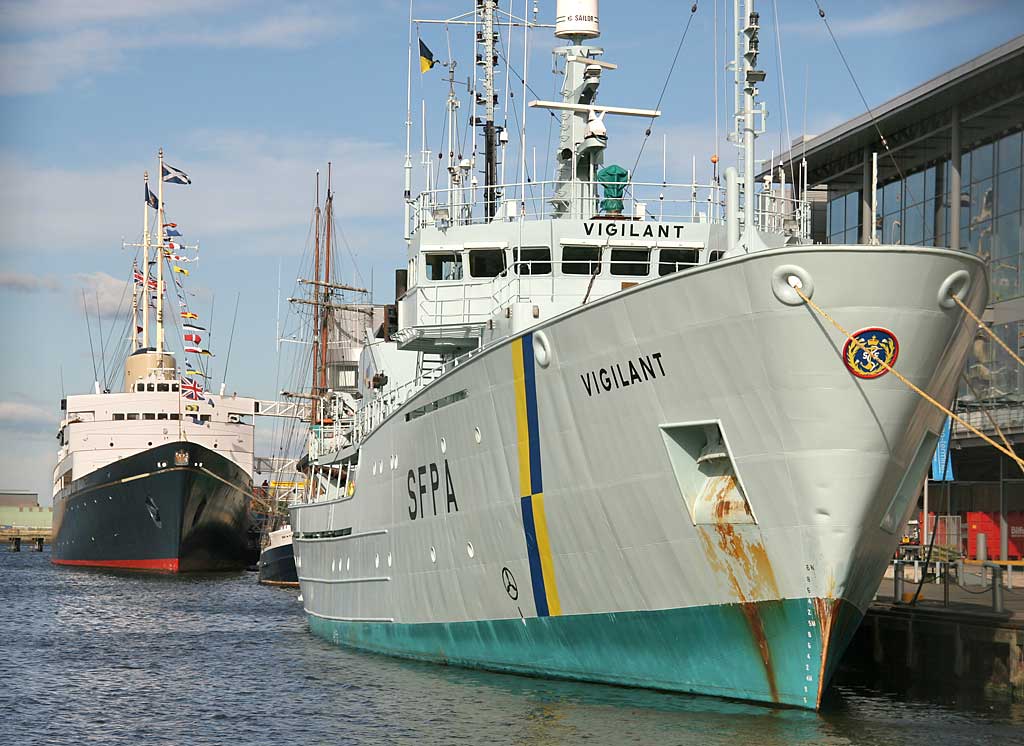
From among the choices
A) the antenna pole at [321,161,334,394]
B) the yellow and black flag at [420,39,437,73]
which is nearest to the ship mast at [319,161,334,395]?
the antenna pole at [321,161,334,394]

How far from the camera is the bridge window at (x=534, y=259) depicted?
20.0 meters

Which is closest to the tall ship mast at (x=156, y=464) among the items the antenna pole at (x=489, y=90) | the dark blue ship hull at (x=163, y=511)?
the dark blue ship hull at (x=163, y=511)

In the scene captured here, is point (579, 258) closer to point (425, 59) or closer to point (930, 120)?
point (425, 59)

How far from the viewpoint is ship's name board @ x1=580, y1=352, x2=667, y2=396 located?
1434 cm

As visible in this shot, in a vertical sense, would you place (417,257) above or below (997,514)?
above

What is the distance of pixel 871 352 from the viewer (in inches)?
522

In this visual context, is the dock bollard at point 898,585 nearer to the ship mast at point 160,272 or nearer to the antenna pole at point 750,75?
the antenna pole at point 750,75

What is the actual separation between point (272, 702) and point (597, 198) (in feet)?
29.8

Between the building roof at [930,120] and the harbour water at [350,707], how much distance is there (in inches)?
599

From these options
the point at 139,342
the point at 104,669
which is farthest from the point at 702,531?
the point at 139,342

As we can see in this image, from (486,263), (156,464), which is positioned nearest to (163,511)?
(156,464)

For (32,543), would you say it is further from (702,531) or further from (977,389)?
(702,531)

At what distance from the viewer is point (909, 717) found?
15.4 meters

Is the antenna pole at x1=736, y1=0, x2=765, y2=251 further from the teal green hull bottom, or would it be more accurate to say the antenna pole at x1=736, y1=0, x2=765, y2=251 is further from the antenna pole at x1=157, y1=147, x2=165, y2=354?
the antenna pole at x1=157, y1=147, x2=165, y2=354
